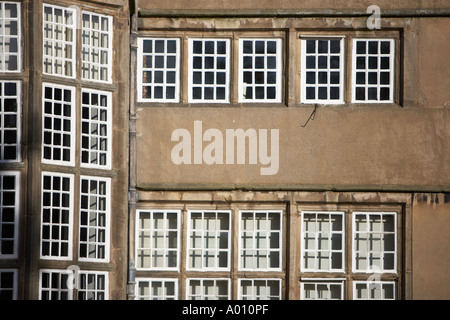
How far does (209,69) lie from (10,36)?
3652 millimetres

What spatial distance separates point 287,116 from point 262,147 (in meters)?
0.71

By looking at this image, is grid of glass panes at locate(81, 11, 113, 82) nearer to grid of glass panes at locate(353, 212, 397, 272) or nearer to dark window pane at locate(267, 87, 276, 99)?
dark window pane at locate(267, 87, 276, 99)

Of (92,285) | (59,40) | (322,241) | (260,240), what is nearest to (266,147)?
(260,240)

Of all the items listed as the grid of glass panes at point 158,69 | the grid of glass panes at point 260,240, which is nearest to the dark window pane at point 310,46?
the grid of glass panes at point 158,69

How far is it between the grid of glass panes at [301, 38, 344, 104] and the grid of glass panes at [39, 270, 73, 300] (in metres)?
5.23

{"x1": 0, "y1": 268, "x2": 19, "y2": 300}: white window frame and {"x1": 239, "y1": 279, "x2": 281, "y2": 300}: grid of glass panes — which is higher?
{"x1": 0, "y1": 268, "x2": 19, "y2": 300}: white window frame

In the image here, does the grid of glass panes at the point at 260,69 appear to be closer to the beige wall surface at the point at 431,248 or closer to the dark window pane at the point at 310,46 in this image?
the dark window pane at the point at 310,46

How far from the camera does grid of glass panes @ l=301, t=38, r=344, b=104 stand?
18484mm

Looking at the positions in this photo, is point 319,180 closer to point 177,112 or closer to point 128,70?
point 177,112

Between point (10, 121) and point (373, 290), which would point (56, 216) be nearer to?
point (10, 121)

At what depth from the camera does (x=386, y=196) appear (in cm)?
1809

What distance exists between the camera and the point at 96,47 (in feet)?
58.6

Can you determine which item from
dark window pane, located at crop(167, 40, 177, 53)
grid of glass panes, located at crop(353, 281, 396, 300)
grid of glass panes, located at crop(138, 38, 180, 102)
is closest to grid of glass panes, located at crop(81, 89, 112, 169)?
grid of glass panes, located at crop(138, 38, 180, 102)

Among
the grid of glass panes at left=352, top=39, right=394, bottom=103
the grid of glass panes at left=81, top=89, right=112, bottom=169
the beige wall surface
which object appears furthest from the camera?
the grid of glass panes at left=352, top=39, right=394, bottom=103
